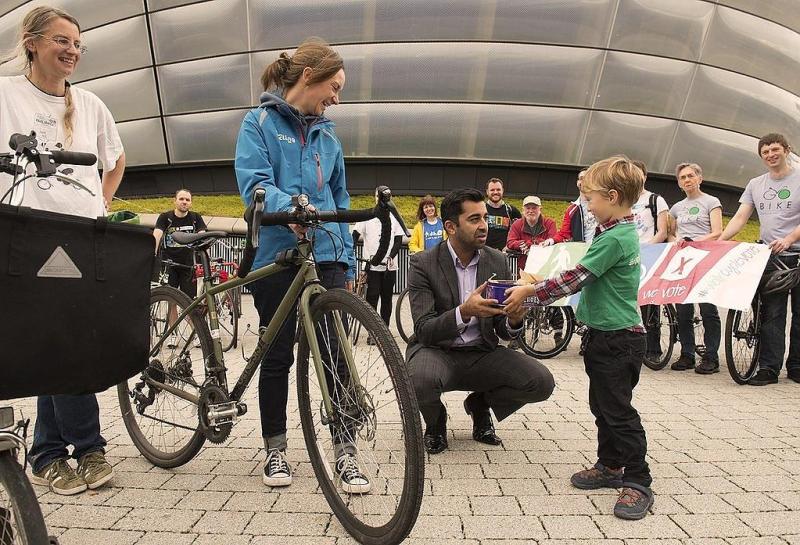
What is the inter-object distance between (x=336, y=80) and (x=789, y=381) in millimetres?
5334

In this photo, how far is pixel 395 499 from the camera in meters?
2.76

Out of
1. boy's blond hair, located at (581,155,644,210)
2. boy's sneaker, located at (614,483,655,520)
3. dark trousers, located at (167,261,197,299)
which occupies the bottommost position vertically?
dark trousers, located at (167,261,197,299)

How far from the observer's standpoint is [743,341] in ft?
21.8

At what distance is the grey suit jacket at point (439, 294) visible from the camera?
420 cm

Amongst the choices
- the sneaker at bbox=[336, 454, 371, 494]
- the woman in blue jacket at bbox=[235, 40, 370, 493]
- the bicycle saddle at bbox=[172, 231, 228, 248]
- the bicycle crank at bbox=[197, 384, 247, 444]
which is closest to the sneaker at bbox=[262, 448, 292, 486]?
the woman in blue jacket at bbox=[235, 40, 370, 493]

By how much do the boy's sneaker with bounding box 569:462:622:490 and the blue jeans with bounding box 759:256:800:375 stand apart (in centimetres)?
362

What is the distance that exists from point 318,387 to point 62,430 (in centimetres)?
145

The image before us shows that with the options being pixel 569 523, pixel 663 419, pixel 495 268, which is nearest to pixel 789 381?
pixel 663 419

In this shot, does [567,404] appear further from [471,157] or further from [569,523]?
[471,157]

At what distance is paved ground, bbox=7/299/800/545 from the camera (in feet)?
9.78

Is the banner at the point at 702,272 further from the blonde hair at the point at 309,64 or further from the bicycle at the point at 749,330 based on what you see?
the blonde hair at the point at 309,64

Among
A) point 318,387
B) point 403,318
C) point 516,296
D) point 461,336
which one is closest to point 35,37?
point 318,387

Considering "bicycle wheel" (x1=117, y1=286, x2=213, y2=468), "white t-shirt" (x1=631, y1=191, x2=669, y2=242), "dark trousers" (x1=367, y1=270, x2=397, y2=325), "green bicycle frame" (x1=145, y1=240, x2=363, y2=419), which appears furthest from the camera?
"dark trousers" (x1=367, y1=270, x2=397, y2=325)

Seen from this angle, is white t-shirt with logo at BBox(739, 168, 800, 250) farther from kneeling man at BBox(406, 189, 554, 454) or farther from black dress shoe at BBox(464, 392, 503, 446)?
black dress shoe at BBox(464, 392, 503, 446)
